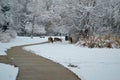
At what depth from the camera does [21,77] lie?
9.95 metres

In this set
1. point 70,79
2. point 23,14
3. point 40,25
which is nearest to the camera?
point 70,79

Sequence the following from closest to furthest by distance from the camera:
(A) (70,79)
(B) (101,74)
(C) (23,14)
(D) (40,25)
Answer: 1. (A) (70,79)
2. (B) (101,74)
3. (C) (23,14)
4. (D) (40,25)

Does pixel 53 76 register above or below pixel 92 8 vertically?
below

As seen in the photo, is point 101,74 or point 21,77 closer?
point 21,77

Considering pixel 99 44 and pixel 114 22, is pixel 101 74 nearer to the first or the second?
pixel 99 44

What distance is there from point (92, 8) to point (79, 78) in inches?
890

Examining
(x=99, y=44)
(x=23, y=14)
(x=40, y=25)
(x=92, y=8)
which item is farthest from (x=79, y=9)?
(x=40, y=25)

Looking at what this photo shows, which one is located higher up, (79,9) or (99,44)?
(79,9)

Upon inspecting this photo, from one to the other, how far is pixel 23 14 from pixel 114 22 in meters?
29.4

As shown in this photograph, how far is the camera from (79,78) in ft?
→ 32.7

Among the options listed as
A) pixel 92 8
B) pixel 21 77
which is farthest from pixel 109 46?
pixel 21 77

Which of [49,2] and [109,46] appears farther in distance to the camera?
[49,2]

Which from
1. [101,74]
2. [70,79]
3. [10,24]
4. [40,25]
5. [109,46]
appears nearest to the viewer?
[70,79]

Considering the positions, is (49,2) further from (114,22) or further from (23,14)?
(114,22)
